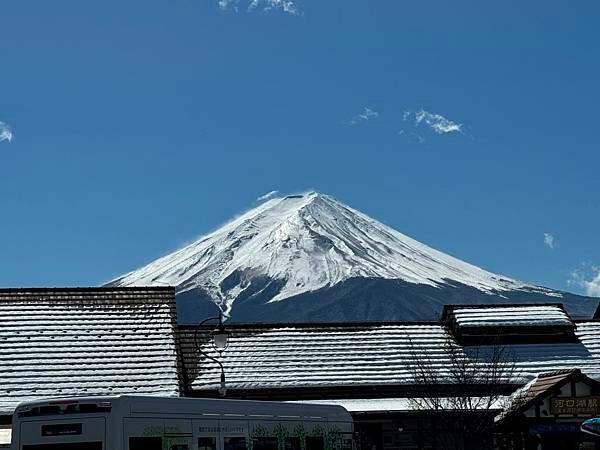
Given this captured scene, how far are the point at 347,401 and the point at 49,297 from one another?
42.3ft

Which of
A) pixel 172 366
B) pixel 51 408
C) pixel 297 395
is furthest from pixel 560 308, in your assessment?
pixel 51 408

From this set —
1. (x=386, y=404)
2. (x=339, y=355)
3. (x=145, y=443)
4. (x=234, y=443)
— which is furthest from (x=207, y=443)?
(x=339, y=355)

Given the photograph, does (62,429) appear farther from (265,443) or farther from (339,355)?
(339,355)

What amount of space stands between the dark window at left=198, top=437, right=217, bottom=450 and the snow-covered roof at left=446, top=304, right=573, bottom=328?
2676 cm

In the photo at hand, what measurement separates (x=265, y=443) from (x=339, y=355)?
22.1 metres

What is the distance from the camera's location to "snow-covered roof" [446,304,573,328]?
1727 inches

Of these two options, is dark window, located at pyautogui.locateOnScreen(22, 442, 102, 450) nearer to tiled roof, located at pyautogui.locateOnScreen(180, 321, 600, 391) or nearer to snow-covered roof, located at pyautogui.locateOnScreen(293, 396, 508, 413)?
snow-covered roof, located at pyautogui.locateOnScreen(293, 396, 508, 413)

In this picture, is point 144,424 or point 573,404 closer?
point 144,424

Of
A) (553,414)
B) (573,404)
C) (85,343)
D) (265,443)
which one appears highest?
(85,343)

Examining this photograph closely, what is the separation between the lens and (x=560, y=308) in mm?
46719

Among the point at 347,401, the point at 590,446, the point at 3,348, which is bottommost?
the point at 590,446

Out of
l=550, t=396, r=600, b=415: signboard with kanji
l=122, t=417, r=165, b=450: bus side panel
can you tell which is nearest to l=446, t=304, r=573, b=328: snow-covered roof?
l=550, t=396, r=600, b=415: signboard with kanji

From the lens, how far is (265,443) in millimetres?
19625

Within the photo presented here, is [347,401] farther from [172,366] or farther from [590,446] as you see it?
[590,446]
